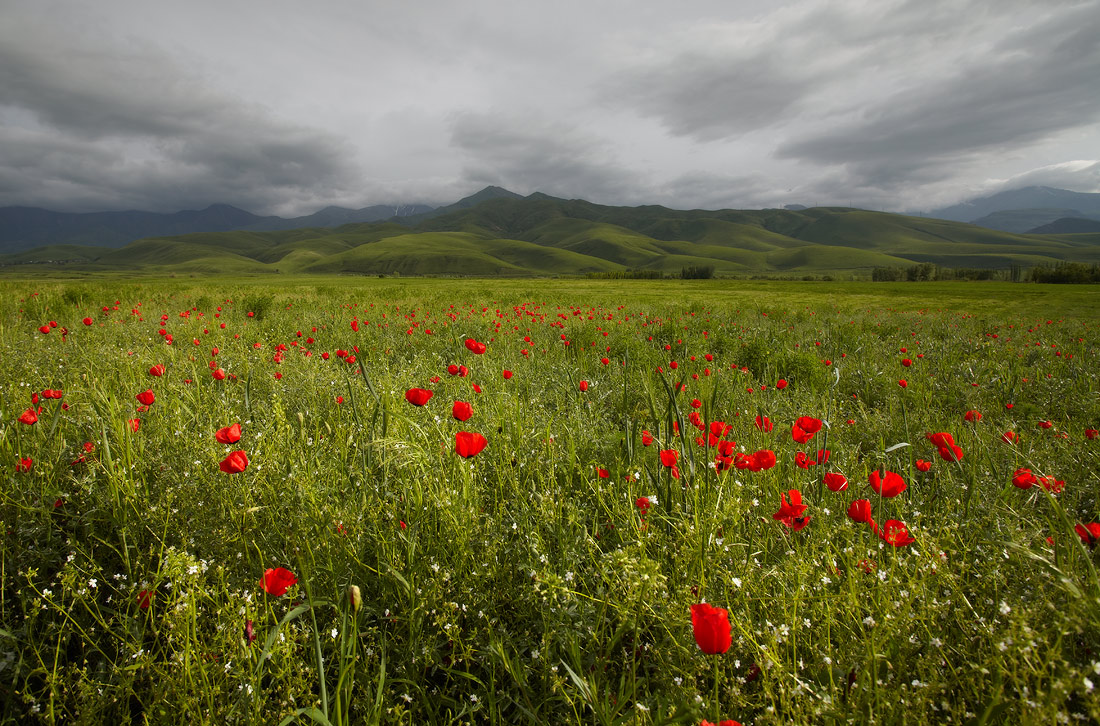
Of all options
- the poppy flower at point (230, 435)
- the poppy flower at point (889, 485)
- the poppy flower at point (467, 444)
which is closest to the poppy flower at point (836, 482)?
the poppy flower at point (889, 485)

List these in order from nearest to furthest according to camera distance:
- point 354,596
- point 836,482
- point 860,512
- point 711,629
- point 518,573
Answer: point 711,629, point 354,596, point 860,512, point 836,482, point 518,573

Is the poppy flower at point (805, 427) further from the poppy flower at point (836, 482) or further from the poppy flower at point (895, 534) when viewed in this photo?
the poppy flower at point (895, 534)

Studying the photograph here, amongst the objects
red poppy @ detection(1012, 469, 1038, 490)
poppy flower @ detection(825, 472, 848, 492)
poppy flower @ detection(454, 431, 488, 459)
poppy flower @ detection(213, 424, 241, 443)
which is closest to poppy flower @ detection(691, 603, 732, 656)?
poppy flower @ detection(454, 431, 488, 459)

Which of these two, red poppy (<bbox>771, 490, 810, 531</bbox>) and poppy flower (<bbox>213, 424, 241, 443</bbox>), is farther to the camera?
poppy flower (<bbox>213, 424, 241, 443</bbox>)

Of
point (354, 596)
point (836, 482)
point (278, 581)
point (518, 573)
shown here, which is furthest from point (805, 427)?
point (278, 581)

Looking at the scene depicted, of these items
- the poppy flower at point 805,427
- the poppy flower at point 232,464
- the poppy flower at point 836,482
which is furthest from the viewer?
the poppy flower at point 805,427

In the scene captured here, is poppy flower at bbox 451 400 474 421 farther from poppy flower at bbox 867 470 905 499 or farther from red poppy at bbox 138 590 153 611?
poppy flower at bbox 867 470 905 499

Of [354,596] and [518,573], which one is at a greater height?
[354,596]

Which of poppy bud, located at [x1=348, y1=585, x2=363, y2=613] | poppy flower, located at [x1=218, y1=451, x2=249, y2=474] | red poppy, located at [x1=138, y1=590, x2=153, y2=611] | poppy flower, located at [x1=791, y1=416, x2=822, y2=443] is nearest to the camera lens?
poppy bud, located at [x1=348, y1=585, x2=363, y2=613]

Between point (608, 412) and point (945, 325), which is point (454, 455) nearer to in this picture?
point (608, 412)

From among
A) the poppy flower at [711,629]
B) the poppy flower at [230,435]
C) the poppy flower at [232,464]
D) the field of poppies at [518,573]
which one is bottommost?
the field of poppies at [518,573]

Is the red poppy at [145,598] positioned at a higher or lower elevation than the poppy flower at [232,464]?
lower

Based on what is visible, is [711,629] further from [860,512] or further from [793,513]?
[860,512]

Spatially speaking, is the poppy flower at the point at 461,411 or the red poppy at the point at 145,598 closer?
the red poppy at the point at 145,598
